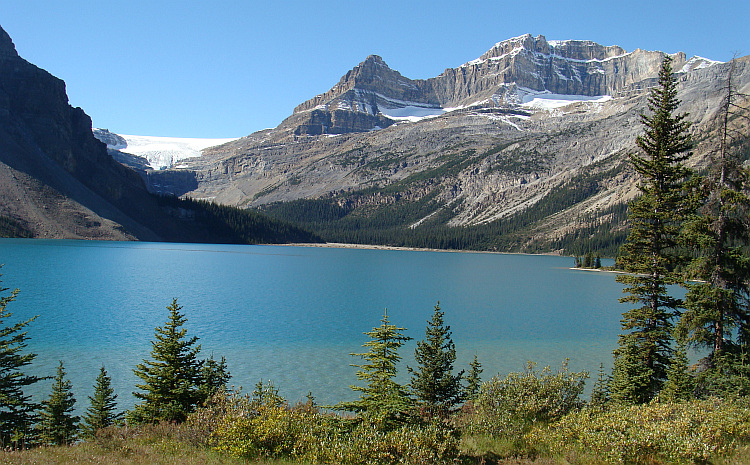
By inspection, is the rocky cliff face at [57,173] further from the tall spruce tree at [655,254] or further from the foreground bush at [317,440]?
the tall spruce tree at [655,254]

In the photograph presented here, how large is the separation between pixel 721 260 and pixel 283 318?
3577cm

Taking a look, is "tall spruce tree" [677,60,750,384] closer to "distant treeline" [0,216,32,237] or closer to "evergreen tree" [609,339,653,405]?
"evergreen tree" [609,339,653,405]

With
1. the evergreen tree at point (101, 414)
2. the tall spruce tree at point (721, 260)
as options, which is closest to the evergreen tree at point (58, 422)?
the evergreen tree at point (101, 414)

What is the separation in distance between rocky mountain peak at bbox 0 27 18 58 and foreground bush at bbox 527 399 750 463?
24049 centimetres

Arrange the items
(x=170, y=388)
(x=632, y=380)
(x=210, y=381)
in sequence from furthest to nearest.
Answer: (x=632, y=380) < (x=210, y=381) < (x=170, y=388)

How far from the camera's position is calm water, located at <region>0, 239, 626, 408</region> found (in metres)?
29.4

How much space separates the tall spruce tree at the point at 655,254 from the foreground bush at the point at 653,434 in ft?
24.8

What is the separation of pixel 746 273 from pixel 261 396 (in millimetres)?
22317

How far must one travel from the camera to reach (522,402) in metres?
16.4

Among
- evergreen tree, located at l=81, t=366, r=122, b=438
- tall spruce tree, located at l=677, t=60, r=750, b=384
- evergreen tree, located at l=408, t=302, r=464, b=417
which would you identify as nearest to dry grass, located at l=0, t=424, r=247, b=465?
evergreen tree, located at l=81, t=366, r=122, b=438

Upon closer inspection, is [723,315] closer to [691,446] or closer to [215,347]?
[691,446]

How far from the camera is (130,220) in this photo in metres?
A: 172

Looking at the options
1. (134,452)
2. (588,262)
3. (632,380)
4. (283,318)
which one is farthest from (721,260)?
(588,262)

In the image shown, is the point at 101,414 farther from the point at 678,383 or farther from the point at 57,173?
the point at 57,173
